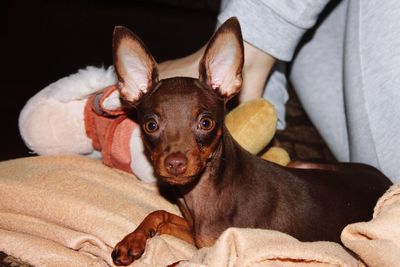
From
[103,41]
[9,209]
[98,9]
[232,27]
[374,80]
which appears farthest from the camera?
[98,9]

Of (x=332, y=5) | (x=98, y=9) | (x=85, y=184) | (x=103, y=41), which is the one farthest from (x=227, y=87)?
(x=98, y=9)

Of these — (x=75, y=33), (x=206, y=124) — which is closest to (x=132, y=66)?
(x=206, y=124)

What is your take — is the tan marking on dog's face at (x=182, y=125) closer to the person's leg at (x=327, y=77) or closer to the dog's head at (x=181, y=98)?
the dog's head at (x=181, y=98)

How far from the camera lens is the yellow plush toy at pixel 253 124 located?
8.49 feet

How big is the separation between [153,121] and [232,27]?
1.51 feet

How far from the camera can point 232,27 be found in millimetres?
2141

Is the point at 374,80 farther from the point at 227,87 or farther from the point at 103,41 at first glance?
the point at 103,41

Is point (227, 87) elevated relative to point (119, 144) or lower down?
elevated

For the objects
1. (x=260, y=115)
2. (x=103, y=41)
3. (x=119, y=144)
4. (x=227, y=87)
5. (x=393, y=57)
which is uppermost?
(x=393, y=57)

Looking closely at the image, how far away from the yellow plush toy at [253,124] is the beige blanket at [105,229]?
0.45m

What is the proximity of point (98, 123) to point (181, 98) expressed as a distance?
61 cm

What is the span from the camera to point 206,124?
215 cm

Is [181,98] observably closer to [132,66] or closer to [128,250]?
[132,66]

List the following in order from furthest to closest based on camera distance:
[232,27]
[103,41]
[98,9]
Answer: [98,9], [103,41], [232,27]
